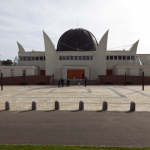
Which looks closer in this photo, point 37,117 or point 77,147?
point 77,147

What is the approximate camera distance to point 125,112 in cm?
→ 1120

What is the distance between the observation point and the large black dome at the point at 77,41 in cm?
5038

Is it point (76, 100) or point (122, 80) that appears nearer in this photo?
point (76, 100)

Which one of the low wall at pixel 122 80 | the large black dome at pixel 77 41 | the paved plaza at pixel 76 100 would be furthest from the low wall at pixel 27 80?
the paved plaza at pixel 76 100

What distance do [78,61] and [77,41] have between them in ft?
26.0

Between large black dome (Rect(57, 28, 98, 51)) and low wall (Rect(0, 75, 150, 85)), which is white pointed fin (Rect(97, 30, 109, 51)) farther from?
low wall (Rect(0, 75, 150, 85))

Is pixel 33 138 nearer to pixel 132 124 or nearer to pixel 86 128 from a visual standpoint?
pixel 86 128

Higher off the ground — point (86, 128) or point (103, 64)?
point (103, 64)

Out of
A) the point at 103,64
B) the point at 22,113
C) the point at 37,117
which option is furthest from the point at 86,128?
the point at 103,64

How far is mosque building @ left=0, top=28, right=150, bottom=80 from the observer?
43.8 m

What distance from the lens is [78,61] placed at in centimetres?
4622

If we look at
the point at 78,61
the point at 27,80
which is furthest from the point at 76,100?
the point at 78,61

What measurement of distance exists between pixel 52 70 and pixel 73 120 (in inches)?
1483

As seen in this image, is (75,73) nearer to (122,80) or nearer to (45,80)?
(45,80)
